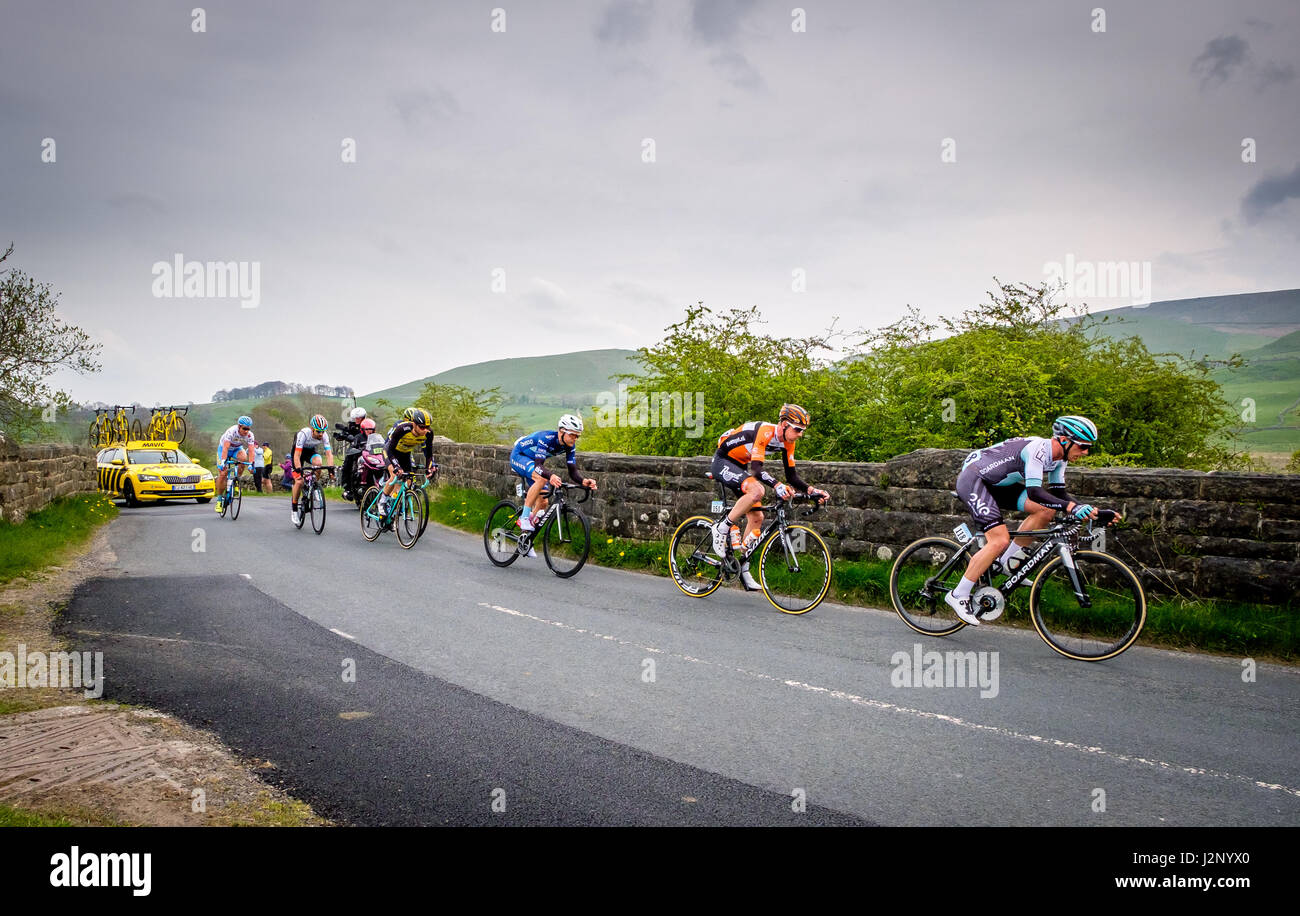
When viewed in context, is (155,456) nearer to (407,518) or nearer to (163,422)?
(163,422)

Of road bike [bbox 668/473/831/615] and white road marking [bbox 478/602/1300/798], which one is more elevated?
road bike [bbox 668/473/831/615]

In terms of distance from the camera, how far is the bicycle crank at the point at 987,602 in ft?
23.0

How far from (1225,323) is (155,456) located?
21188cm

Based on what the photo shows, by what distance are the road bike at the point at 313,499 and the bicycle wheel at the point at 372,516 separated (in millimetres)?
1489

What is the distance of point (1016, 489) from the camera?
720 cm

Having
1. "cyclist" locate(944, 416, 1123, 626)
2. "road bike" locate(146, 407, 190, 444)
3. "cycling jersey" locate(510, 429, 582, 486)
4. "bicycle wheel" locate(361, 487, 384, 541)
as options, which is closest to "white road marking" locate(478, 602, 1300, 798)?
"cyclist" locate(944, 416, 1123, 626)

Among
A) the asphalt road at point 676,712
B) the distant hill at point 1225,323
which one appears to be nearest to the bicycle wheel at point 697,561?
the asphalt road at point 676,712

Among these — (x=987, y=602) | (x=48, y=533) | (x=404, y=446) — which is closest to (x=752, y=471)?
(x=987, y=602)

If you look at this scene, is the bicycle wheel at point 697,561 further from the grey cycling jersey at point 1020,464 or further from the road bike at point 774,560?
the grey cycling jersey at point 1020,464

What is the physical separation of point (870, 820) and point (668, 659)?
294 cm

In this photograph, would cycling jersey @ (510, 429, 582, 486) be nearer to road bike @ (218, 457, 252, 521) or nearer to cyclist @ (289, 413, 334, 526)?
cyclist @ (289, 413, 334, 526)

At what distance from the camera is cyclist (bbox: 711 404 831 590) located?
8.49m

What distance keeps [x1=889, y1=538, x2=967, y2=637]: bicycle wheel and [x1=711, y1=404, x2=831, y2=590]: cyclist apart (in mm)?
1144
